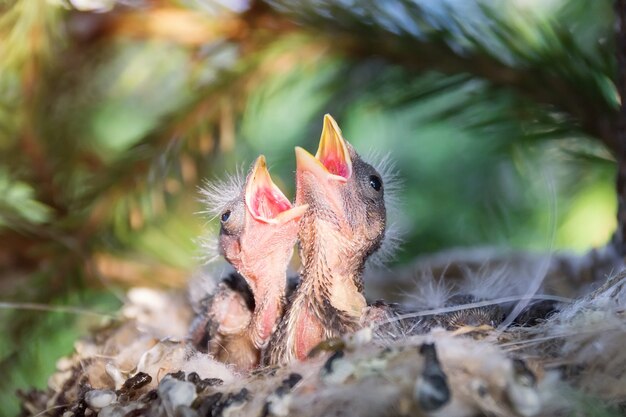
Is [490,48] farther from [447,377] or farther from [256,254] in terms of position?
[447,377]

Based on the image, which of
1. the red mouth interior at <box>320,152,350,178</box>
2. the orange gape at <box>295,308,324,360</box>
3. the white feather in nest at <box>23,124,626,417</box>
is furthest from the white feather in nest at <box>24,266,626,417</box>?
the red mouth interior at <box>320,152,350,178</box>

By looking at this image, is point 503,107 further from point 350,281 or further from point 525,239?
point 525,239

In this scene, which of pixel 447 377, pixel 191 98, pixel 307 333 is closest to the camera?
pixel 447 377

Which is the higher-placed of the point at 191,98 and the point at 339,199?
the point at 191,98

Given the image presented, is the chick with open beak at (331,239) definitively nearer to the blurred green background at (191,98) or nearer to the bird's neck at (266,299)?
the bird's neck at (266,299)

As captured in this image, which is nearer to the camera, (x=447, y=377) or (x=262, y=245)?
(x=447, y=377)

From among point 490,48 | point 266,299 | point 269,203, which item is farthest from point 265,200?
point 490,48
